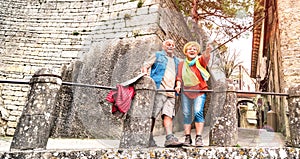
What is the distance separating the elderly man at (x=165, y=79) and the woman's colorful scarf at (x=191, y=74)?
15 cm

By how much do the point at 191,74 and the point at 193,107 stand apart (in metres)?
0.41

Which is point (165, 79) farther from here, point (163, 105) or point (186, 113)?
point (186, 113)

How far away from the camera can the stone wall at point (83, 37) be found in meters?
6.46

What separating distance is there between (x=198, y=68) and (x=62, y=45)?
5.76 meters

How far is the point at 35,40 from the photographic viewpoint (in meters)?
7.95

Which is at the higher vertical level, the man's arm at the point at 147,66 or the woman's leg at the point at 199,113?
the man's arm at the point at 147,66

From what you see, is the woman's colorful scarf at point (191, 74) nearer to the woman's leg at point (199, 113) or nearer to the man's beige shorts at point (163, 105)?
the woman's leg at point (199, 113)

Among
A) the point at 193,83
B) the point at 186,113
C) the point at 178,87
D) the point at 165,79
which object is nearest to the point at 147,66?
the point at 165,79

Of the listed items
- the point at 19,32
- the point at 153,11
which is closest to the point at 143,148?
the point at 153,11

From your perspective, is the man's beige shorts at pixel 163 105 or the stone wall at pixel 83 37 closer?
the man's beige shorts at pixel 163 105

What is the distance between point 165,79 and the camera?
10.2 ft

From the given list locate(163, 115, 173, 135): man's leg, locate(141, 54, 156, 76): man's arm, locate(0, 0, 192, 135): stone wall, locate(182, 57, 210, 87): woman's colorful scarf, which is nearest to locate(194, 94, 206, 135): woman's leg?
locate(182, 57, 210, 87): woman's colorful scarf

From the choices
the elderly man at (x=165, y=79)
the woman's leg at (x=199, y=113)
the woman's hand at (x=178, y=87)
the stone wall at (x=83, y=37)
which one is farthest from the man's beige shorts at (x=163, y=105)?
the stone wall at (x=83, y=37)

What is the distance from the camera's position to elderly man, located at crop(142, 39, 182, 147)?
2.92 meters
